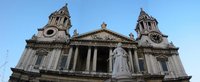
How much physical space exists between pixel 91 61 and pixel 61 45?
4.32m

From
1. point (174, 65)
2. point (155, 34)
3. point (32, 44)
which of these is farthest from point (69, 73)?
point (155, 34)

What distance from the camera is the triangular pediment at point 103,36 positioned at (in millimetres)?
28203

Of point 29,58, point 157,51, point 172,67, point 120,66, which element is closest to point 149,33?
point 157,51

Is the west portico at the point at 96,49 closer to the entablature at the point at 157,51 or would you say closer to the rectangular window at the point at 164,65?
the entablature at the point at 157,51

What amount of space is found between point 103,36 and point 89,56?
4.52m

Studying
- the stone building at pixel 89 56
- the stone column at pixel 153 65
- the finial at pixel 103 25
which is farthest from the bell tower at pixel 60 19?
the stone column at pixel 153 65

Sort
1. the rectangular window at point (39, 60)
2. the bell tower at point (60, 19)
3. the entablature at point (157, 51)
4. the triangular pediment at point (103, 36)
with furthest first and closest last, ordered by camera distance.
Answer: the bell tower at point (60, 19)
the triangular pediment at point (103, 36)
the entablature at point (157, 51)
the rectangular window at point (39, 60)

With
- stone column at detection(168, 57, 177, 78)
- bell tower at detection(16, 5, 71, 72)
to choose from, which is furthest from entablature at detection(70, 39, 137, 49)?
stone column at detection(168, 57, 177, 78)

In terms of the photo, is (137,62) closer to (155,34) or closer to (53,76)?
(155,34)

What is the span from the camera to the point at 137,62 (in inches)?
1006

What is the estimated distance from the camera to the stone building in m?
22.9

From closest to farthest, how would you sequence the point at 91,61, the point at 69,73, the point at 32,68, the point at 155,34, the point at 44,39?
the point at 69,73, the point at 32,68, the point at 91,61, the point at 44,39, the point at 155,34

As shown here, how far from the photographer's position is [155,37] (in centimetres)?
3098

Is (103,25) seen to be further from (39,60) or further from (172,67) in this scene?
(172,67)
